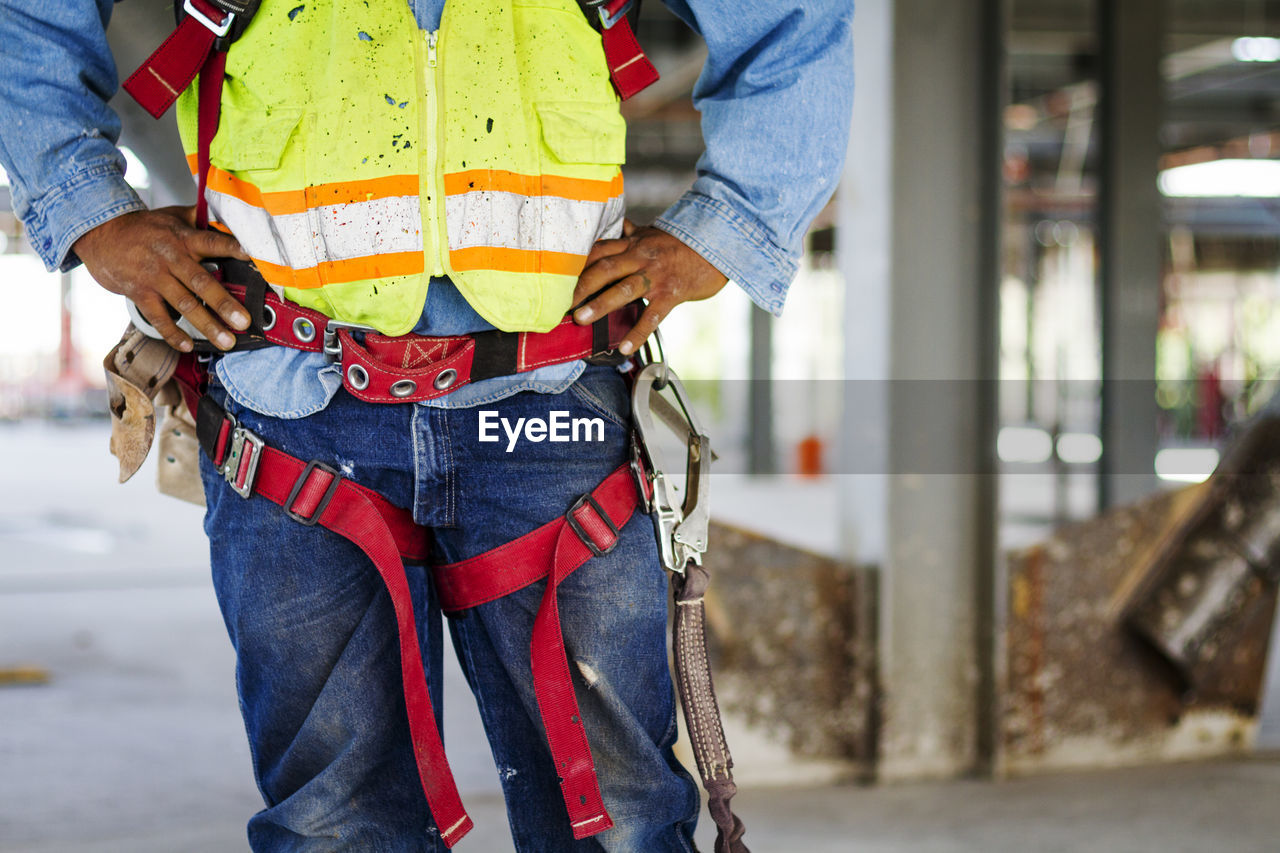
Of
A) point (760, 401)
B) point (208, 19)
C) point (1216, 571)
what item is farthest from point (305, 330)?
point (760, 401)

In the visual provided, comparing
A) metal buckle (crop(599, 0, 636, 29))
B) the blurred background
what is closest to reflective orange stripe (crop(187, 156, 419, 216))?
metal buckle (crop(599, 0, 636, 29))

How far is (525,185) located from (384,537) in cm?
45

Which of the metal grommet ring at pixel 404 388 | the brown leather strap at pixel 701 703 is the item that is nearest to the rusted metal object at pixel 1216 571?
the brown leather strap at pixel 701 703

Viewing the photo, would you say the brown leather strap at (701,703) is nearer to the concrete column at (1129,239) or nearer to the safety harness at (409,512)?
the safety harness at (409,512)

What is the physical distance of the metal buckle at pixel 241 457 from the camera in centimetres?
136

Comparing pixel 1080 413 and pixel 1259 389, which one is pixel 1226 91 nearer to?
pixel 1259 389

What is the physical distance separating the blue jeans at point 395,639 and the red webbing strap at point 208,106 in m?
0.30

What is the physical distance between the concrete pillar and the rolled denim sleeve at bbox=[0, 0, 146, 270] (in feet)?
8.16

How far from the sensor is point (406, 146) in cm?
131

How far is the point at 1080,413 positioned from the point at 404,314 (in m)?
28.0

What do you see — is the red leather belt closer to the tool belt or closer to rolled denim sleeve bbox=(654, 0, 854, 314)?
the tool belt

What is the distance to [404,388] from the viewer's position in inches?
52.8

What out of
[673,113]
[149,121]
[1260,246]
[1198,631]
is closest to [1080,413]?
[1260,246]

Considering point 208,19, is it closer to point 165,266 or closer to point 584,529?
point 165,266
